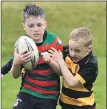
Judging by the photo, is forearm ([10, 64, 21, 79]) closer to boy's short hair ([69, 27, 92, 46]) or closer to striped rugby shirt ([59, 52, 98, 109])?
striped rugby shirt ([59, 52, 98, 109])

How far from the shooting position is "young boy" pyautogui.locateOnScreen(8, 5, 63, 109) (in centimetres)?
527

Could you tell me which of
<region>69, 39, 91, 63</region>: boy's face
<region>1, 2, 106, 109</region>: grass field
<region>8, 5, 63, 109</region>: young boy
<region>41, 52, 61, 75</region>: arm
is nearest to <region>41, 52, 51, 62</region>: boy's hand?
<region>41, 52, 61, 75</region>: arm

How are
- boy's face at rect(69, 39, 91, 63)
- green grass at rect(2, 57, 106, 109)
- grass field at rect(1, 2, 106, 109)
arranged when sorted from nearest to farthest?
boy's face at rect(69, 39, 91, 63) → green grass at rect(2, 57, 106, 109) → grass field at rect(1, 2, 106, 109)

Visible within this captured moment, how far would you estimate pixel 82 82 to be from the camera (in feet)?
17.2

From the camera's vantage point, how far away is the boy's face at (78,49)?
5.13 m

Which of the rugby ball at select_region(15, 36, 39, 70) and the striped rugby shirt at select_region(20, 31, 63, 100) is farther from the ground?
the rugby ball at select_region(15, 36, 39, 70)

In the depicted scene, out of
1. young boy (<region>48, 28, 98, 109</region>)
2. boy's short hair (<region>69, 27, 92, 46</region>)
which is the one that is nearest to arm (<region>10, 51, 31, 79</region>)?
young boy (<region>48, 28, 98, 109</region>)

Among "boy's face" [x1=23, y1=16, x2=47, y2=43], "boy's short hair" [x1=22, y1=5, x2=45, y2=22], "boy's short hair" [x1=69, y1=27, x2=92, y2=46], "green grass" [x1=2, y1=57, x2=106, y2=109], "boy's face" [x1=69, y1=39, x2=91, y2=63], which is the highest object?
"boy's short hair" [x1=22, y1=5, x2=45, y2=22]

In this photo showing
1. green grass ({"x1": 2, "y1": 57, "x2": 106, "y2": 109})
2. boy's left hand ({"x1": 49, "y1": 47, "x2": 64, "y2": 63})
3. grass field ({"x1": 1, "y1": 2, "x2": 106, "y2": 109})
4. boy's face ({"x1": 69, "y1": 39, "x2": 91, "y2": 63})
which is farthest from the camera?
grass field ({"x1": 1, "y1": 2, "x2": 106, "y2": 109})

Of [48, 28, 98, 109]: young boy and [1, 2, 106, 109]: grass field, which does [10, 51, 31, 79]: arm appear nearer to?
[48, 28, 98, 109]: young boy

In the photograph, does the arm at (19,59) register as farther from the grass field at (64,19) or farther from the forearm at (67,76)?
the grass field at (64,19)

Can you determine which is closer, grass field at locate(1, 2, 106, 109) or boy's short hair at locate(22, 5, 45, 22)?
boy's short hair at locate(22, 5, 45, 22)

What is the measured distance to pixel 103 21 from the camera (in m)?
21.0

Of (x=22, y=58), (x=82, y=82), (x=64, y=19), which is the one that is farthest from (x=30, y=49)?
(x=64, y=19)
